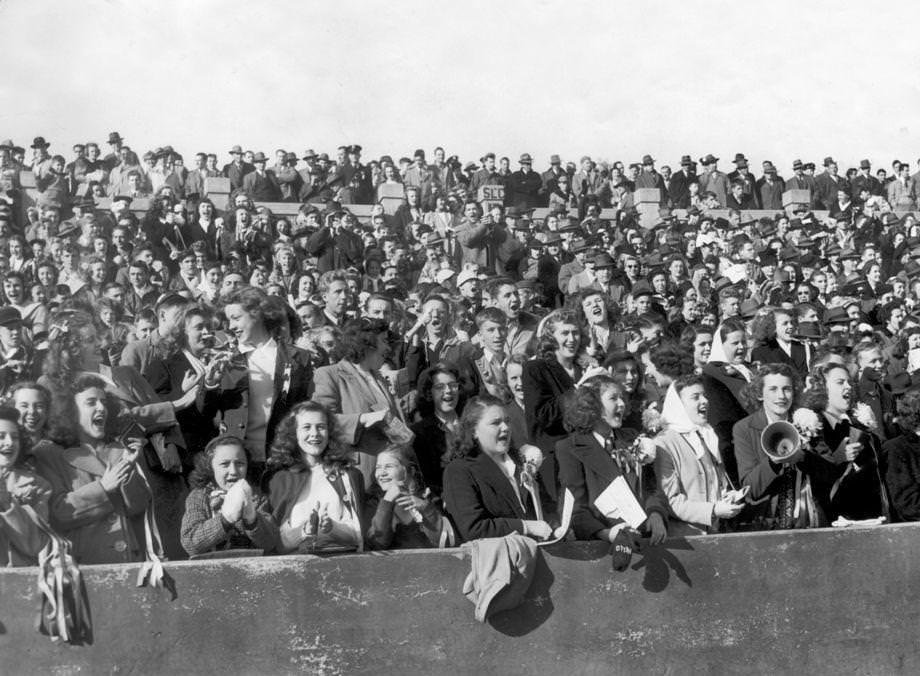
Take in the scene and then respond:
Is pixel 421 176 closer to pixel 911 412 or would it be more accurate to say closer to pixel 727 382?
pixel 727 382

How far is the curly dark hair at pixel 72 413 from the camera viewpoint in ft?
19.7

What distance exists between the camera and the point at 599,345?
364 inches

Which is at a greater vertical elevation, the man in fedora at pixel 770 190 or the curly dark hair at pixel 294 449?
the man in fedora at pixel 770 190

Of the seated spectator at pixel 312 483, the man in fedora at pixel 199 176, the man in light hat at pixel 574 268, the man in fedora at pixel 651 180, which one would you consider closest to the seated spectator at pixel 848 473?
the seated spectator at pixel 312 483

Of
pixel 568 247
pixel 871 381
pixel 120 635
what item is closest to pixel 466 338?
pixel 871 381

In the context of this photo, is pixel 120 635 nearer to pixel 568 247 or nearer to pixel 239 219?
pixel 239 219

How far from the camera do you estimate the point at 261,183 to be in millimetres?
18062

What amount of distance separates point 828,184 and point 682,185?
9.42 feet

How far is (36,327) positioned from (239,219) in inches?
229

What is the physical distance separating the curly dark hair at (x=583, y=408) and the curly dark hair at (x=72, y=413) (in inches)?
86.8

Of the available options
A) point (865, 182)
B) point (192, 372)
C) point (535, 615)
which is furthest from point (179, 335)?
point (865, 182)

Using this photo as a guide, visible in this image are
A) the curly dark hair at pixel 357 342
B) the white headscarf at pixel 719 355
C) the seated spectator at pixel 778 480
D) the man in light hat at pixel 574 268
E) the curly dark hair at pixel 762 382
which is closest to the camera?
the seated spectator at pixel 778 480

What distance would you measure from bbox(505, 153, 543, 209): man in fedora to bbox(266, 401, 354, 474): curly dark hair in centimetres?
1379

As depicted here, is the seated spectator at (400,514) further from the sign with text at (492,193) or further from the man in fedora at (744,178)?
the man in fedora at (744,178)
